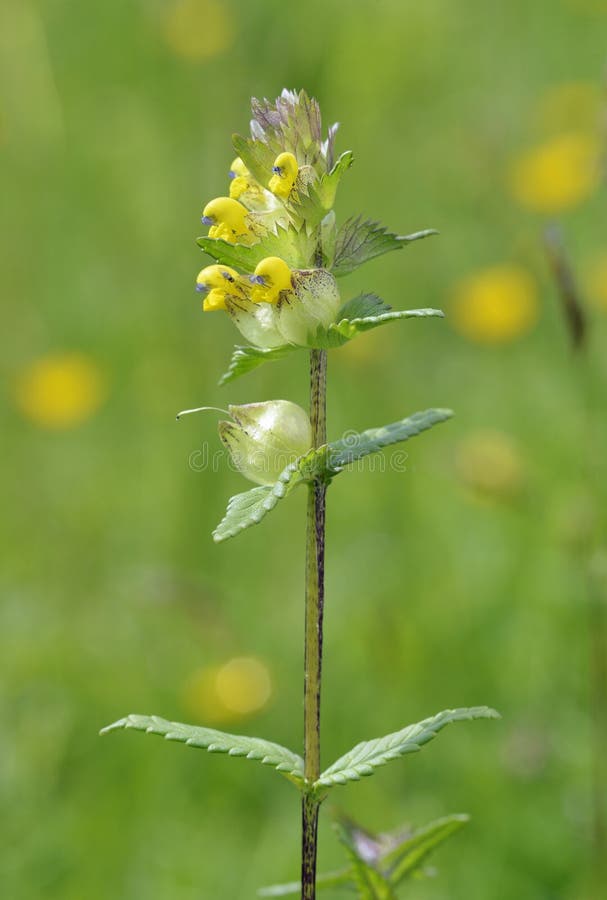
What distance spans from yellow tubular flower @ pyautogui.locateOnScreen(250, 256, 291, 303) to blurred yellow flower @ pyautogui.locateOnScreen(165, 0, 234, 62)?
3.52 metres

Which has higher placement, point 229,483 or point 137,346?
point 137,346

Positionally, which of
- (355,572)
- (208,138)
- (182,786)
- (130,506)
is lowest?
(182,786)

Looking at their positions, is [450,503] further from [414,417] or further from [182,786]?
[414,417]

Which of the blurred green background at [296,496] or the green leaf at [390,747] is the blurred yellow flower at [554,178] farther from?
the green leaf at [390,747]

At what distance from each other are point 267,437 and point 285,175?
0.29 m

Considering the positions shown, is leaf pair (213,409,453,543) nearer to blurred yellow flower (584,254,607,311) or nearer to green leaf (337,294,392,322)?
green leaf (337,294,392,322)

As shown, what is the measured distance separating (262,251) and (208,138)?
2.99 metres

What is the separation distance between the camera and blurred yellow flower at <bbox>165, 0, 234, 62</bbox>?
14.6ft

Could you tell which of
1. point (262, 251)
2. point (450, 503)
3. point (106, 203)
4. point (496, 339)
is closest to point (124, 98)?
point (106, 203)

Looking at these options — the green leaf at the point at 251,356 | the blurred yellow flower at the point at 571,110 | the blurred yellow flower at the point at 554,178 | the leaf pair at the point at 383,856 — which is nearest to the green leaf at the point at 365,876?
the leaf pair at the point at 383,856

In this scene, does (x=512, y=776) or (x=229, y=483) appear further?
(x=229, y=483)

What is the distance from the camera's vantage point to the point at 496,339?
383 centimetres

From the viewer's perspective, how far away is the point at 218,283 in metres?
1.26

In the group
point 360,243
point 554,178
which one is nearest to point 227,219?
point 360,243
